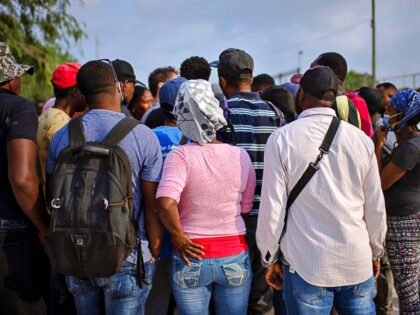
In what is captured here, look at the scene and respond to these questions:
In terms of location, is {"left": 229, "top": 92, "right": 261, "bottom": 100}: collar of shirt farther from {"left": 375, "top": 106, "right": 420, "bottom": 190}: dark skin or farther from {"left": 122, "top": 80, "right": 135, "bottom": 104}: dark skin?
{"left": 375, "top": 106, "right": 420, "bottom": 190}: dark skin

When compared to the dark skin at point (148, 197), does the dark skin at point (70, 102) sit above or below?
Result: above

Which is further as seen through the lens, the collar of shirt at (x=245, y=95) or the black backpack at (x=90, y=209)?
the collar of shirt at (x=245, y=95)

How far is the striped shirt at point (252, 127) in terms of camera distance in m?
2.83

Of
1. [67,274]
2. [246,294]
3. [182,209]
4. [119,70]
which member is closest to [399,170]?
[246,294]

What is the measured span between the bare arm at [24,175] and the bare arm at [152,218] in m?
0.57

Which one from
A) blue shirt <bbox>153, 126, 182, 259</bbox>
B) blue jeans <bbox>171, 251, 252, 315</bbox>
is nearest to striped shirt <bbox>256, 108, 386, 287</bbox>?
blue jeans <bbox>171, 251, 252, 315</bbox>

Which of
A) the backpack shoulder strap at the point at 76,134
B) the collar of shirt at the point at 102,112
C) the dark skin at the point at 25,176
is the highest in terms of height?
the collar of shirt at the point at 102,112

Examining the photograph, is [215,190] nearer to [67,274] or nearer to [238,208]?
[238,208]

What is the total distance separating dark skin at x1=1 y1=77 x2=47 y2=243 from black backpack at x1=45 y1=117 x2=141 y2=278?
0.22 metres

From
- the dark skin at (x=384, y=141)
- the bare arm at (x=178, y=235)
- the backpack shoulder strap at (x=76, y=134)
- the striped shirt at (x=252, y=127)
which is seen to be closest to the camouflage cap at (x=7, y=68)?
the backpack shoulder strap at (x=76, y=134)

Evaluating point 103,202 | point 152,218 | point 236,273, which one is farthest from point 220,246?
point 103,202

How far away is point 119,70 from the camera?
3023mm

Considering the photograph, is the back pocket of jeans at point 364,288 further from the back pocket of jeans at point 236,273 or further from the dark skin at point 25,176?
the dark skin at point 25,176

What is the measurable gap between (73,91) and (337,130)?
189 centimetres
